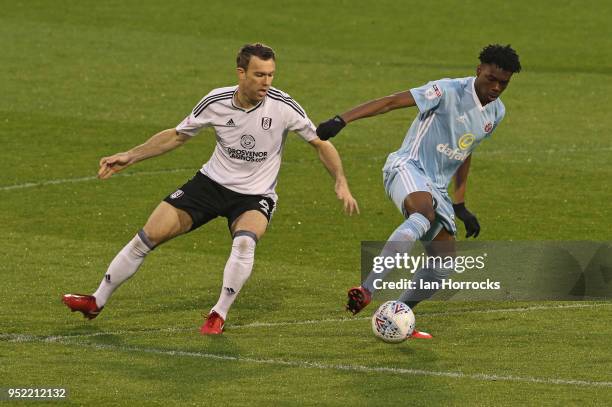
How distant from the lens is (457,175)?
40.2 feet

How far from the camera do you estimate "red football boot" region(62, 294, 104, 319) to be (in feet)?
39.0

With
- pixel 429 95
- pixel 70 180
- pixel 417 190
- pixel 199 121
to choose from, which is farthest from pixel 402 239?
pixel 70 180

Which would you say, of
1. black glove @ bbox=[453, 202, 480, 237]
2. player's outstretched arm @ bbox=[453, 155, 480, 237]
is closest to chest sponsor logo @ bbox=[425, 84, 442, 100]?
player's outstretched arm @ bbox=[453, 155, 480, 237]

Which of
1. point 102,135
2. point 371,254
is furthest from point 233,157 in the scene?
point 102,135

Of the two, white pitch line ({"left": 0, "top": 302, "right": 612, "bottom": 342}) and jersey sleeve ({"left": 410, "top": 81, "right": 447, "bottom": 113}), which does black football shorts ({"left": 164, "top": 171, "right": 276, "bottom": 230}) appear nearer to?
white pitch line ({"left": 0, "top": 302, "right": 612, "bottom": 342})

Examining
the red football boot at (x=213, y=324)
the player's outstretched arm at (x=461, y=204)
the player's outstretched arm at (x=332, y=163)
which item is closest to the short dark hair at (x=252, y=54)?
the player's outstretched arm at (x=332, y=163)

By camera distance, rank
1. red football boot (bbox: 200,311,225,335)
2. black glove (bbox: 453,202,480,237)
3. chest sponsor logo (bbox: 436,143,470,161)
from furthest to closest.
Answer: black glove (bbox: 453,202,480,237) → chest sponsor logo (bbox: 436,143,470,161) → red football boot (bbox: 200,311,225,335)

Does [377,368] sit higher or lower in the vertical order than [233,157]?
lower

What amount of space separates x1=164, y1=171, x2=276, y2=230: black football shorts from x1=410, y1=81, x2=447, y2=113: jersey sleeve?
144 centimetres

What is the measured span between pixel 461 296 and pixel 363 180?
5910 mm

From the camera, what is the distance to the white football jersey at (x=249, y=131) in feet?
39.1

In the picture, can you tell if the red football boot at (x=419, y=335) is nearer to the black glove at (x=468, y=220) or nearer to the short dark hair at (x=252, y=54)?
the black glove at (x=468, y=220)

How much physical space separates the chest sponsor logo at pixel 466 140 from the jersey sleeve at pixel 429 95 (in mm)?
321

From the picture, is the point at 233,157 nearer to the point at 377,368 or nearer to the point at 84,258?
the point at 377,368
